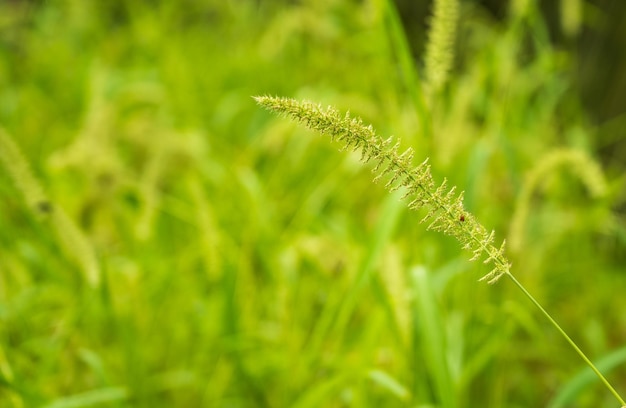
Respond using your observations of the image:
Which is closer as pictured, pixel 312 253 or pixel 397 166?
pixel 397 166

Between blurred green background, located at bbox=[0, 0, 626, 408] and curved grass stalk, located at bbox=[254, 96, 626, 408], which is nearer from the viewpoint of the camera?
curved grass stalk, located at bbox=[254, 96, 626, 408]

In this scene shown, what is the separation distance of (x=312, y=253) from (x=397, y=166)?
3.91 feet

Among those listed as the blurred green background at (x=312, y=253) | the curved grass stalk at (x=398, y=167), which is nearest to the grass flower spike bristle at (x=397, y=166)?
the curved grass stalk at (x=398, y=167)

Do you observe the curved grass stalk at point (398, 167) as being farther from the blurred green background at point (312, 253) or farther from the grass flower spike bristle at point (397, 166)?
the blurred green background at point (312, 253)

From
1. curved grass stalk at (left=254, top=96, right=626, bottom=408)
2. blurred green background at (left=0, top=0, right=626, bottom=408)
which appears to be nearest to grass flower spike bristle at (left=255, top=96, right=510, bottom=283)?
curved grass stalk at (left=254, top=96, right=626, bottom=408)

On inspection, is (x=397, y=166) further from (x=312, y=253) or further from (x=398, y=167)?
(x=312, y=253)

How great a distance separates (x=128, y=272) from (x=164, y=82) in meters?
1.51

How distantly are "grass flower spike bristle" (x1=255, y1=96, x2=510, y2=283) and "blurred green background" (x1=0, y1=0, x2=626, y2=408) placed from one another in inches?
22.1

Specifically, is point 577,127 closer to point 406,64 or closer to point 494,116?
point 494,116

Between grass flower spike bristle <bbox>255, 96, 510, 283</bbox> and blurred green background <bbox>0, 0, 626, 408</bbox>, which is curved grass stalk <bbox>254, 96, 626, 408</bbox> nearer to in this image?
grass flower spike bristle <bbox>255, 96, 510, 283</bbox>

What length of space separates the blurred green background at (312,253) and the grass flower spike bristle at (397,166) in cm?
56

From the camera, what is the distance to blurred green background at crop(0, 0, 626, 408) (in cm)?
144

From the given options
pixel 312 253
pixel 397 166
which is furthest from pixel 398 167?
pixel 312 253

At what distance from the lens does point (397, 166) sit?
64 centimetres
